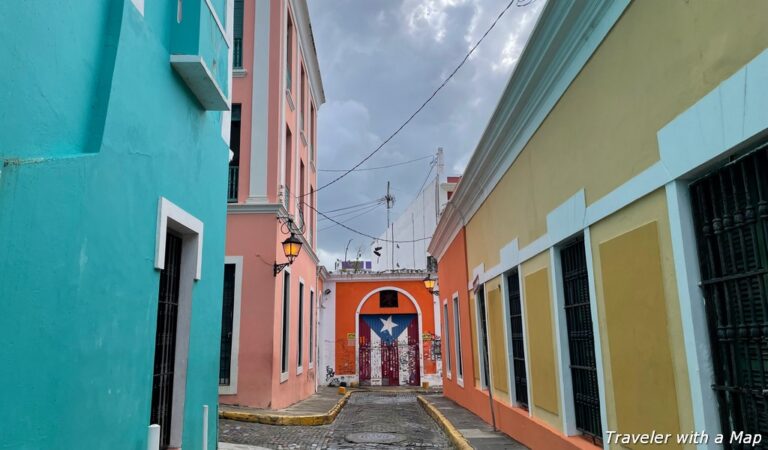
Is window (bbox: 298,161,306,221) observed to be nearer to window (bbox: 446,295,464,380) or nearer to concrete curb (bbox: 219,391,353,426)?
window (bbox: 446,295,464,380)

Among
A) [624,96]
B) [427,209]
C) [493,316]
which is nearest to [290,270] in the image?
[493,316]

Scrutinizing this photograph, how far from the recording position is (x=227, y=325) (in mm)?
10836

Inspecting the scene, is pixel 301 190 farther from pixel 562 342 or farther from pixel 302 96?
pixel 562 342

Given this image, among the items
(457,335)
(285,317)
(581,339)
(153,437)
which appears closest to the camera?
(153,437)

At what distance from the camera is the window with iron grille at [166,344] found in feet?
15.6

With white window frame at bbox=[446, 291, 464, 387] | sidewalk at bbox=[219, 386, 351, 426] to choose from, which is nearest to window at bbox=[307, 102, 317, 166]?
white window frame at bbox=[446, 291, 464, 387]

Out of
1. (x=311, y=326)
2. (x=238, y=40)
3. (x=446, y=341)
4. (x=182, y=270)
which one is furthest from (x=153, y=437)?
(x=311, y=326)

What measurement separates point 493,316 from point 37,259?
718 cm

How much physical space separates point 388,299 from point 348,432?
12.7m

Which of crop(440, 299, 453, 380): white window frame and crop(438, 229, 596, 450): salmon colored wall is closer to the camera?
crop(438, 229, 596, 450): salmon colored wall

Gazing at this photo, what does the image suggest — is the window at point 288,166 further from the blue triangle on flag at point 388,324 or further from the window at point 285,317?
the blue triangle on flag at point 388,324

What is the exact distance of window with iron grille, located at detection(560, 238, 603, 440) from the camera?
5.03 meters

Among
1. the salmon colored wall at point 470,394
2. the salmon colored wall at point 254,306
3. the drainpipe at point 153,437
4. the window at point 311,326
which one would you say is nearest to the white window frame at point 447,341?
the salmon colored wall at point 470,394

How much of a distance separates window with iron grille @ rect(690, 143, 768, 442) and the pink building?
8765 millimetres
